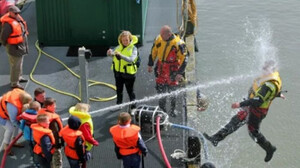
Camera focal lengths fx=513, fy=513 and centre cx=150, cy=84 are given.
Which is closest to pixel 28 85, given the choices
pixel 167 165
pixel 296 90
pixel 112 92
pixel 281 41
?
pixel 112 92

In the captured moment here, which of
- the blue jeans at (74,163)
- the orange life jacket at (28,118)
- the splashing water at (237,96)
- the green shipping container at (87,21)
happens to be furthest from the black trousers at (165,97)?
the orange life jacket at (28,118)

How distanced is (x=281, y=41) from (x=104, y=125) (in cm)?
835

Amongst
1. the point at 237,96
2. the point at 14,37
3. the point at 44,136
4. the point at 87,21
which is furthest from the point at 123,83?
the point at 237,96

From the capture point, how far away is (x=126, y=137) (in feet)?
22.8

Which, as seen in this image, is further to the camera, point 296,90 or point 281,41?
point 281,41

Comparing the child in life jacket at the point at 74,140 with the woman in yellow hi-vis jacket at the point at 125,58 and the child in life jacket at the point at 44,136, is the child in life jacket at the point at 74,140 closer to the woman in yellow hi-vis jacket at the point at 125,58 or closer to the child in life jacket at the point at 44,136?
the child in life jacket at the point at 44,136

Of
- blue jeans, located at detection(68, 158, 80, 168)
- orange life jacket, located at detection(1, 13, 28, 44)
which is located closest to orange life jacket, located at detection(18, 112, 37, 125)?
blue jeans, located at detection(68, 158, 80, 168)

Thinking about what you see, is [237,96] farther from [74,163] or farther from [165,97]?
[74,163]

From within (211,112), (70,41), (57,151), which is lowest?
(211,112)

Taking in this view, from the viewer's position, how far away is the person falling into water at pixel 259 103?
820cm

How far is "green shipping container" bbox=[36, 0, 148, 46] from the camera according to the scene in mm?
11352

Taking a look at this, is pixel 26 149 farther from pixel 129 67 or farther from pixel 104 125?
pixel 129 67

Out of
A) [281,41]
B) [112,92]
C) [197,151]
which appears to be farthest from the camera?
[281,41]

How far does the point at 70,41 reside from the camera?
38.8 ft
